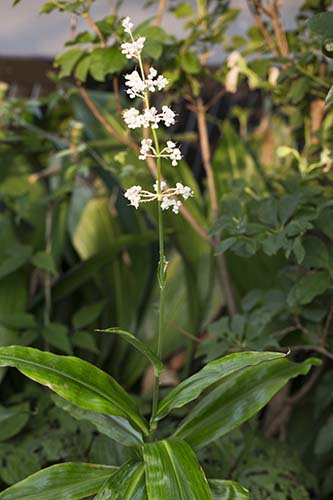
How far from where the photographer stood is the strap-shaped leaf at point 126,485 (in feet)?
2.75

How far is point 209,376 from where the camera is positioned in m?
0.89

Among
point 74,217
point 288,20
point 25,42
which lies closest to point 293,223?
point 74,217

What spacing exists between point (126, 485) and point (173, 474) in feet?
0.23

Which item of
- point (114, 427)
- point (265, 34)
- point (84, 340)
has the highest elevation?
point (265, 34)

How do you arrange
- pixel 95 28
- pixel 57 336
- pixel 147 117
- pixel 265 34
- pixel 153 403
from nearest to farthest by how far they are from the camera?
pixel 147 117, pixel 153 403, pixel 95 28, pixel 57 336, pixel 265 34

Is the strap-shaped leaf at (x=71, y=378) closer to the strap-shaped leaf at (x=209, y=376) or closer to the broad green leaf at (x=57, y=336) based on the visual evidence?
the strap-shaped leaf at (x=209, y=376)

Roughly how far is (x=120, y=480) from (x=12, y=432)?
44cm

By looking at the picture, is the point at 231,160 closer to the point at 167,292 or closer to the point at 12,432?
the point at 167,292

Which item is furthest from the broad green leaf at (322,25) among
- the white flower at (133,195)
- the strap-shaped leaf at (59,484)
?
the strap-shaped leaf at (59,484)

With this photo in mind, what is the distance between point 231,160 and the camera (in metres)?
1.75

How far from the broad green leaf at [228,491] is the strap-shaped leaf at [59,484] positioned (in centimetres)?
15

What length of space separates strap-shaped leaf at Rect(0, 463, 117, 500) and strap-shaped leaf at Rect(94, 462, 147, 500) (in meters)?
0.04

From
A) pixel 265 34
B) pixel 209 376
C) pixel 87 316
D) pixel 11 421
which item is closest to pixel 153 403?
pixel 209 376

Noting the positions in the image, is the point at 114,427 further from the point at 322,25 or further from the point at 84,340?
the point at 322,25
